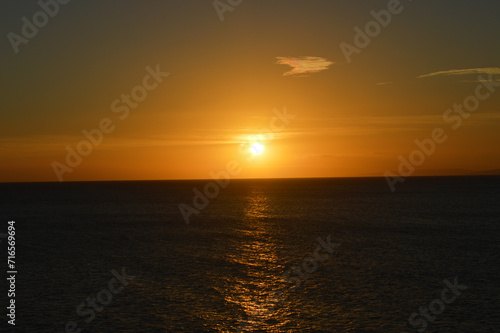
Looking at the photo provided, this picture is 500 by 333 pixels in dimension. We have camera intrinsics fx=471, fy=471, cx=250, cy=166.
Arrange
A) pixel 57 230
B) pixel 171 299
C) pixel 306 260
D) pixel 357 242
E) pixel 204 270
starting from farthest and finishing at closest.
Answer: pixel 57 230 → pixel 357 242 → pixel 306 260 → pixel 204 270 → pixel 171 299

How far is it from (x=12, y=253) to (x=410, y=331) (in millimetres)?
40925

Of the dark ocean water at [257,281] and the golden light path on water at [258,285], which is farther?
the dark ocean water at [257,281]

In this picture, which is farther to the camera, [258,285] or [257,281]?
[257,281]

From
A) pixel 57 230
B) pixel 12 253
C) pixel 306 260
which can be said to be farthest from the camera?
pixel 57 230

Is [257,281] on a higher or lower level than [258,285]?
higher

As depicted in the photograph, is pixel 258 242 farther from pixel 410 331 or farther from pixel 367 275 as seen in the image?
pixel 410 331

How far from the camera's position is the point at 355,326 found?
25.0m

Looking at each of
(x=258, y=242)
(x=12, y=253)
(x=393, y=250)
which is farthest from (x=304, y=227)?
(x=12, y=253)

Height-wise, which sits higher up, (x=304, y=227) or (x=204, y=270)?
(x=304, y=227)

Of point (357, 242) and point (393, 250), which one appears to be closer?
point (393, 250)

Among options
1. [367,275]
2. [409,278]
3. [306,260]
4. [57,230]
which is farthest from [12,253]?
[409,278]

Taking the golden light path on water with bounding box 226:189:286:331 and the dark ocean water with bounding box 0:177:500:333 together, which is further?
the dark ocean water with bounding box 0:177:500:333

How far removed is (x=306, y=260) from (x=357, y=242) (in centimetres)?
1368

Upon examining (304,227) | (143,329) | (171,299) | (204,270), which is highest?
(304,227)
